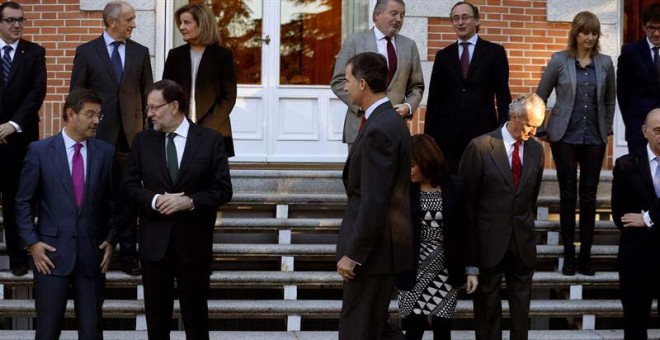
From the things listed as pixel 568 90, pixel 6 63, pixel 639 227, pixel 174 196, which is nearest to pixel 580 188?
pixel 568 90

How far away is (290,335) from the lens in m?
7.38

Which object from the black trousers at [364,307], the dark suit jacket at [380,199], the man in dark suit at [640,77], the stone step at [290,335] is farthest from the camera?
the man in dark suit at [640,77]

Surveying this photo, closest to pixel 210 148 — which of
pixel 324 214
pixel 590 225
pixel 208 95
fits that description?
pixel 208 95

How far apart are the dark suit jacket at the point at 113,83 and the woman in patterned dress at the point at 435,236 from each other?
2.42 metres

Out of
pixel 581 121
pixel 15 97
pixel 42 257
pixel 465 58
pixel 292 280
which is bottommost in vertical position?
pixel 292 280

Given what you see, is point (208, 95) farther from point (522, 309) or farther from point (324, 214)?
point (522, 309)

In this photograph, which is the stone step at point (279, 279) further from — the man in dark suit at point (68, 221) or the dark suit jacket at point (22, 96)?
the man in dark suit at point (68, 221)

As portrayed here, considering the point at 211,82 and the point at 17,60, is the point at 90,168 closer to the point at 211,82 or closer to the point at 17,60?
the point at 211,82

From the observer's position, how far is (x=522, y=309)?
655 cm

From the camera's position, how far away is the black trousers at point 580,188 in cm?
782

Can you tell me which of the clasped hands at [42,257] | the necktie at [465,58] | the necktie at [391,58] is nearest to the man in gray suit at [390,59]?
the necktie at [391,58]

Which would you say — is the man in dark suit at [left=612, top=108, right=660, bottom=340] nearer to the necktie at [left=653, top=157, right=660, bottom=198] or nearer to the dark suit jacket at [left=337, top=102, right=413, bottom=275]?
the necktie at [left=653, top=157, right=660, bottom=198]

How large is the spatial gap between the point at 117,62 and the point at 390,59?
198 cm

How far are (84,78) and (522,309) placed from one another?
3.49m
